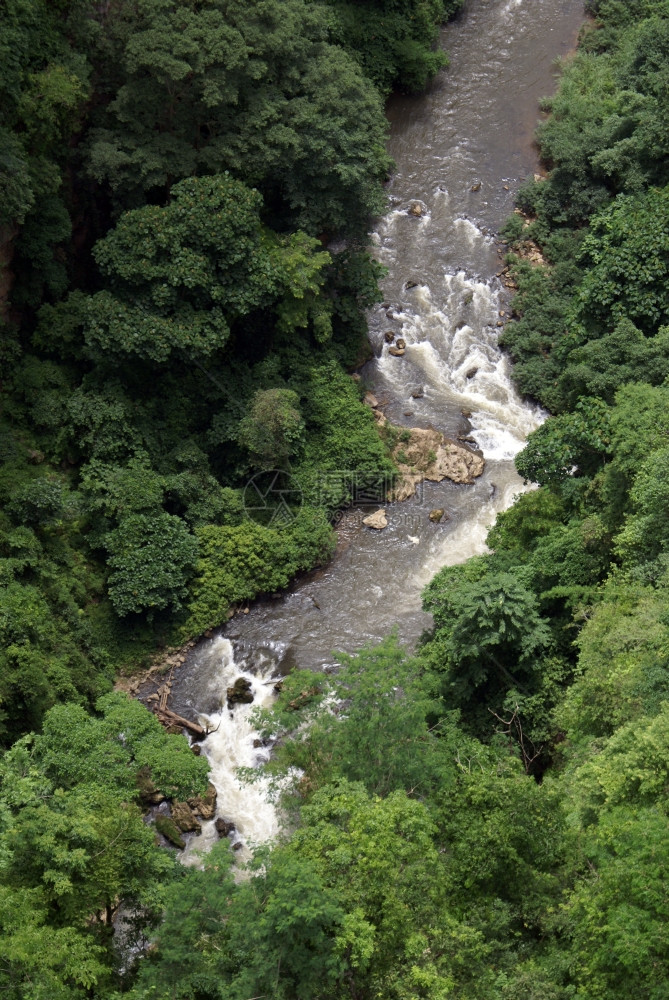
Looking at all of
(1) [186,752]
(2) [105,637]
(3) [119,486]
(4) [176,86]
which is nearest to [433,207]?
(4) [176,86]

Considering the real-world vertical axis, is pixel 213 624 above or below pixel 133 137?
below

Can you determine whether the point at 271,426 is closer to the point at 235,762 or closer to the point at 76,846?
the point at 235,762

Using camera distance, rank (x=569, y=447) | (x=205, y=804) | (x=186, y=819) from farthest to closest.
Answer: (x=569, y=447) < (x=205, y=804) < (x=186, y=819)

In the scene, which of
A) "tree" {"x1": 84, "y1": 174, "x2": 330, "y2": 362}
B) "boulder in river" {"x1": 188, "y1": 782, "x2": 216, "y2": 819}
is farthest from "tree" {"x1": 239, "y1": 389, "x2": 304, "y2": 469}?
"boulder in river" {"x1": 188, "y1": 782, "x2": 216, "y2": 819}

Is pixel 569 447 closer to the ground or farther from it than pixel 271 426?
farther from it

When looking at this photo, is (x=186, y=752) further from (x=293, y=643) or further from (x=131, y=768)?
(x=293, y=643)

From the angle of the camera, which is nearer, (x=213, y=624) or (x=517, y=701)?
(x=517, y=701)

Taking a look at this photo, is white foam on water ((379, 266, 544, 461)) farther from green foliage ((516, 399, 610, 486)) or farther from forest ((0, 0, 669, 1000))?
green foliage ((516, 399, 610, 486))

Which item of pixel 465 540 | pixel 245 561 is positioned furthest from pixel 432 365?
pixel 245 561
